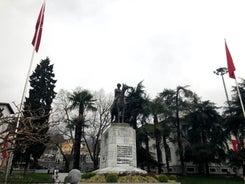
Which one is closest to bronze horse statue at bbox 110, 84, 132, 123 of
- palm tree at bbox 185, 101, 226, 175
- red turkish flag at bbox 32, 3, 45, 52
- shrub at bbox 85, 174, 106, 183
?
shrub at bbox 85, 174, 106, 183

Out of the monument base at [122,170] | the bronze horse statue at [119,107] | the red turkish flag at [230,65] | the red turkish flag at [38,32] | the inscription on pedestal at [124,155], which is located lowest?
the monument base at [122,170]

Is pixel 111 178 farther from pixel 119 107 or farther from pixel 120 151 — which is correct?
pixel 119 107

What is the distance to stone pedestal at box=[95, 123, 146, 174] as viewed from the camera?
13805mm

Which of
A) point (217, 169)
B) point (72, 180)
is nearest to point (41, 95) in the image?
point (72, 180)

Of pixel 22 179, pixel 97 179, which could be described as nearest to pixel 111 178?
pixel 97 179

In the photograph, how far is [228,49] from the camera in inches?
504

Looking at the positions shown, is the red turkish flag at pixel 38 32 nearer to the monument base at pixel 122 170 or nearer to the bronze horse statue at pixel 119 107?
the bronze horse statue at pixel 119 107

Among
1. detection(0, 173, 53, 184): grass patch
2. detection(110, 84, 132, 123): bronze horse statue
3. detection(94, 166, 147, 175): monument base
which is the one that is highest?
detection(110, 84, 132, 123): bronze horse statue

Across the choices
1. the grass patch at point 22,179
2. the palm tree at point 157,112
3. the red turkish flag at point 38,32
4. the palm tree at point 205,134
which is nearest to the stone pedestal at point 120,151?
the grass patch at point 22,179

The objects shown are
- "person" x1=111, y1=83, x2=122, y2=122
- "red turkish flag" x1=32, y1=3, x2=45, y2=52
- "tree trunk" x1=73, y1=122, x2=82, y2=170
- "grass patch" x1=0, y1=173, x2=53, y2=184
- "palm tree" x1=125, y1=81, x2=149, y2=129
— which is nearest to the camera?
"grass patch" x1=0, y1=173, x2=53, y2=184

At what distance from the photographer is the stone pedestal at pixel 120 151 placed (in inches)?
543

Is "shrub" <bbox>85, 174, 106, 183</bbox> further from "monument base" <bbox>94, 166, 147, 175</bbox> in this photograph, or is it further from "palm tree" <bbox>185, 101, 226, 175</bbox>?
"palm tree" <bbox>185, 101, 226, 175</bbox>

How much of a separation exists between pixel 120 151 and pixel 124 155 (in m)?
0.36

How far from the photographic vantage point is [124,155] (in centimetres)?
1429
